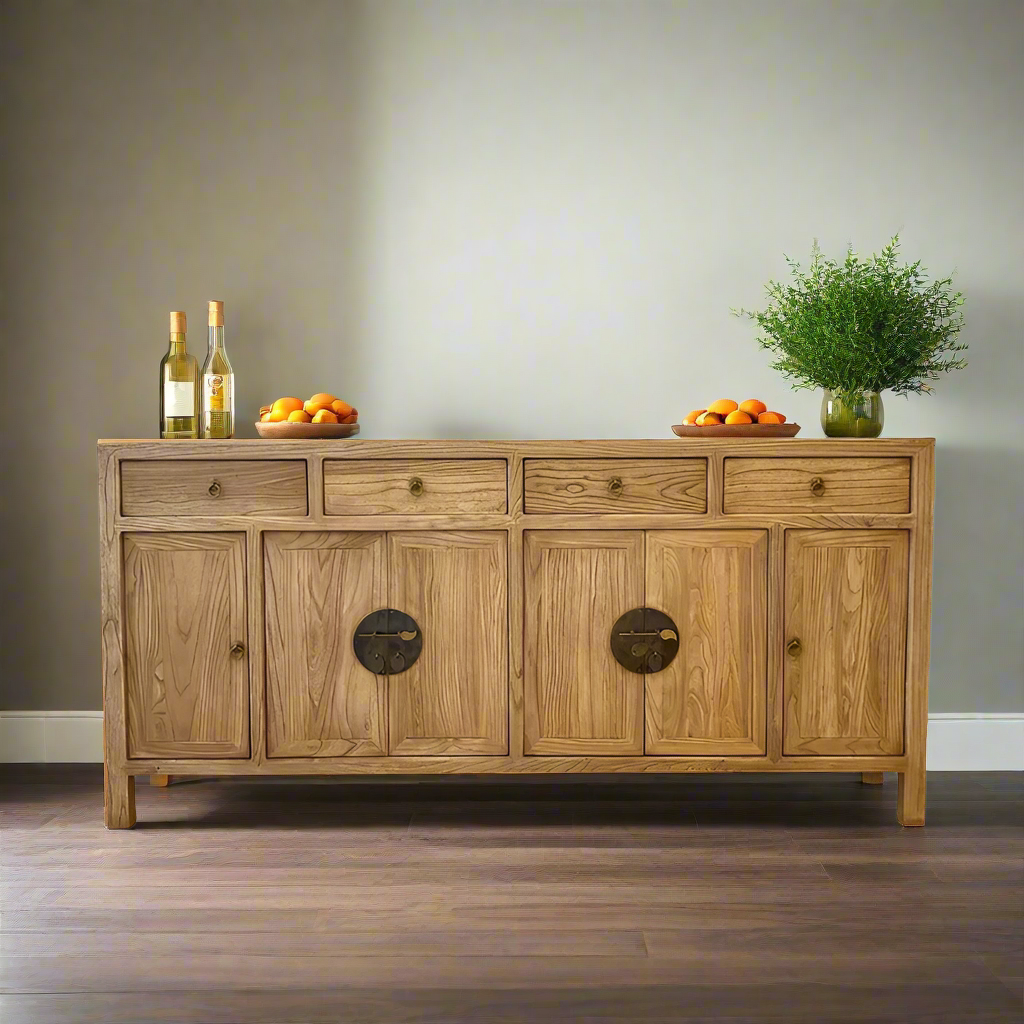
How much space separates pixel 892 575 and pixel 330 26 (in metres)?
2.00

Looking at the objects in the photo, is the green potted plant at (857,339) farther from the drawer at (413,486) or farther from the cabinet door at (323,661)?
the cabinet door at (323,661)

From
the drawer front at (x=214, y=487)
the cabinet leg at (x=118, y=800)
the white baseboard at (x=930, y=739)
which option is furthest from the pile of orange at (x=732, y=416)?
the cabinet leg at (x=118, y=800)

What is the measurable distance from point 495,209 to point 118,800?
1.74m

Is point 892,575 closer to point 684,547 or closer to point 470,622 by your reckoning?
point 684,547

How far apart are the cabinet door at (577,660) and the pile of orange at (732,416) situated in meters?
0.40

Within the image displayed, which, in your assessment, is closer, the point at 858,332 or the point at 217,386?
the point at 858,332

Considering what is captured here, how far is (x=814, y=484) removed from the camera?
76.0 inches

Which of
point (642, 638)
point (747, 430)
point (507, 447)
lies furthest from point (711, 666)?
point (507, 447)

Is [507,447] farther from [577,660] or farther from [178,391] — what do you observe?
[178,391]

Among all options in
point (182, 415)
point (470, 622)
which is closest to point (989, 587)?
point (470, 622)

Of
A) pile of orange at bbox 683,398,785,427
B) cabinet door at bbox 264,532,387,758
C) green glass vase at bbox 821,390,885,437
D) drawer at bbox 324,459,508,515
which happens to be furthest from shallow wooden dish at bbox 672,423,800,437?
cabinet door at bbox 264,532,387,758

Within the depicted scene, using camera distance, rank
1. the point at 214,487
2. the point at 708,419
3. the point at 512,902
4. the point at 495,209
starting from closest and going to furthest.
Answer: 1. the point at 512,902
2. the point at 214,487
3. the point at 708,419
4. the point at 495,209

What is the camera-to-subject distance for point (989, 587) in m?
2.41

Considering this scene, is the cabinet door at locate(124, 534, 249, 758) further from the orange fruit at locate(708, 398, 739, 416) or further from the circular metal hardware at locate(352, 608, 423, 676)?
the orange fruit at locate(708, 398, 739, 416)
